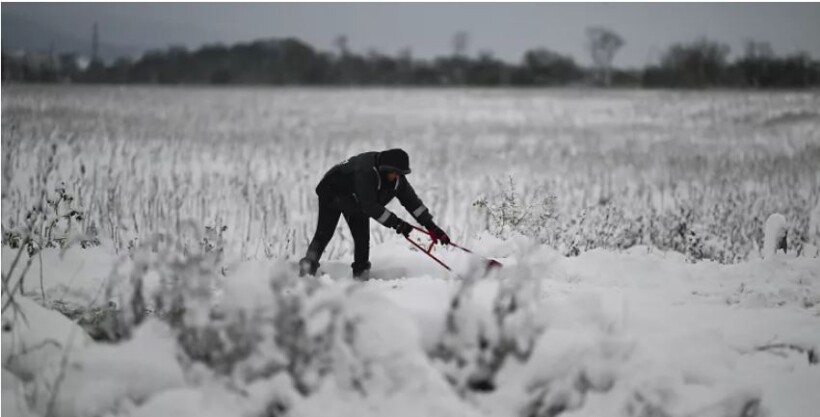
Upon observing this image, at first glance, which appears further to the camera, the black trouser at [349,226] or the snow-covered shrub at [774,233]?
the snow-covered shrub at [774,233]

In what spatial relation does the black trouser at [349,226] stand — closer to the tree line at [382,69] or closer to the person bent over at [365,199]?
the person bent over at [365,199]

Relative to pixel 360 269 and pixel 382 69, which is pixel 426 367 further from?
pixel 382 69

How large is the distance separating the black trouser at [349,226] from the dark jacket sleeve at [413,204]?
0.35 metres

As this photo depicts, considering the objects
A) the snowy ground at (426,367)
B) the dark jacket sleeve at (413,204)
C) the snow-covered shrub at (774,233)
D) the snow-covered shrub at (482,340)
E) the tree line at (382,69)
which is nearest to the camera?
the snowy ground at (426,367)

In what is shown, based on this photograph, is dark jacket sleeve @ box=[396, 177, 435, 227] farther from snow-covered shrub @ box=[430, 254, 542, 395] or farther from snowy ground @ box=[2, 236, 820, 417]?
snow-covered shrub @ box=[430, 254, 542, 395]

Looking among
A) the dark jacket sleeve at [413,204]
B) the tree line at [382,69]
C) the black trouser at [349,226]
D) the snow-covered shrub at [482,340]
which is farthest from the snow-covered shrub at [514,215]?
the tree line at [382,69]

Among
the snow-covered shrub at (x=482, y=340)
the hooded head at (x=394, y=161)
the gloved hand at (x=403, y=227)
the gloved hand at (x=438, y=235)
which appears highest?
the hooded head at (x=394, y=161)

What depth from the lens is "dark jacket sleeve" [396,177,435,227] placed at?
17.2ft

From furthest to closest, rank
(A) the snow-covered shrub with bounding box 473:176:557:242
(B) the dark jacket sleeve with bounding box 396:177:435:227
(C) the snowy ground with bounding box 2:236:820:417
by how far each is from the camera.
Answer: (A) the snow-covered shrub with bounding box 473:176:557:242
(B) the dark jacket sleeve with bounding box 396:177:435:227
(C) the snowy ground with bounding box 2:236:820:417

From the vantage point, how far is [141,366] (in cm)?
329

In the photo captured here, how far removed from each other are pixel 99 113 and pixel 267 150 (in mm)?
8849

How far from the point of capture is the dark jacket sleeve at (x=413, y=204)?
5.25 metres

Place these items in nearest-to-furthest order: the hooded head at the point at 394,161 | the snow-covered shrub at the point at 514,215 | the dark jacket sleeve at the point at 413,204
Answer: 1. the hooded head at the point at 394,161
2. the dark jacket sleeve at the point at 413,204
3. the snow-covered shrub at the point at 514,215

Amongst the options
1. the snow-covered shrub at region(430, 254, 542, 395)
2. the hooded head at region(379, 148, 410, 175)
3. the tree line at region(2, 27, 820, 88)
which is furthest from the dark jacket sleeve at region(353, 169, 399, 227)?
the tree line at region(2, 27, 820, 88)
